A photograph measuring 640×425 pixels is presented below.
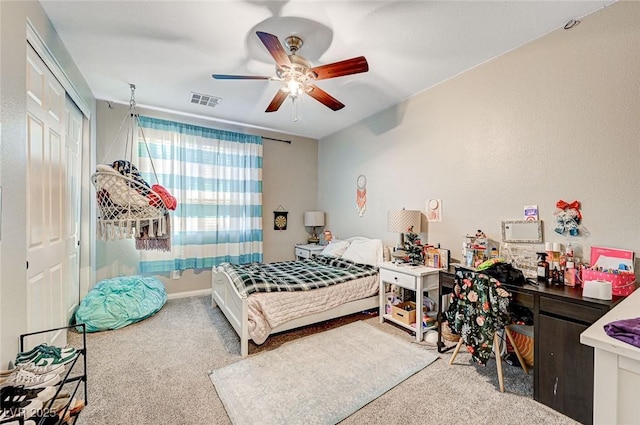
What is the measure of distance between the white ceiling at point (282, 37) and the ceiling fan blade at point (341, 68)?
0.36m

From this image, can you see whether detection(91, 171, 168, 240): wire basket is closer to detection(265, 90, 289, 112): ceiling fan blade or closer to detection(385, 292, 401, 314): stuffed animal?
detection(265, 90, 289, 112): ceiling fan blade

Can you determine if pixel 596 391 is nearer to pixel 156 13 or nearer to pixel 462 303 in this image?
pixel 462 303

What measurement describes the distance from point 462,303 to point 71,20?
3880mm

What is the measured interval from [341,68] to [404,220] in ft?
6.16

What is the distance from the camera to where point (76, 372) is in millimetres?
2244

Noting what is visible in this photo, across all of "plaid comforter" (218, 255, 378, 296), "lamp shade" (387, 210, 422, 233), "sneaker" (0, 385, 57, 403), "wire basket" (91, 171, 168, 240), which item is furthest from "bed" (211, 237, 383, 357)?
"sneaker" (0, 385, 57, 403)

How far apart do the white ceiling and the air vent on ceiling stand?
0.42ft

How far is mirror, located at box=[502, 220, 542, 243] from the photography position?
7.79 feet

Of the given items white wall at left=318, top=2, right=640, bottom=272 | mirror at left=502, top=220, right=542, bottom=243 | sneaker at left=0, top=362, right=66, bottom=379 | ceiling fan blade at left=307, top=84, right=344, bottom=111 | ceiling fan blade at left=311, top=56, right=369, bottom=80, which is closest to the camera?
sneaker at left=0, top=362, right=66, bottom=379

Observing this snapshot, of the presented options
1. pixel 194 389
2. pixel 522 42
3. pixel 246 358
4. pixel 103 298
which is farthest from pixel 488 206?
pixel 103 298

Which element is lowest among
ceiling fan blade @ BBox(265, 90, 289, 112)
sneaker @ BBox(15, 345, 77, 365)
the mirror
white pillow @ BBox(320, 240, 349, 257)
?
sneaker @ BBox(15, 345, 77, 365)

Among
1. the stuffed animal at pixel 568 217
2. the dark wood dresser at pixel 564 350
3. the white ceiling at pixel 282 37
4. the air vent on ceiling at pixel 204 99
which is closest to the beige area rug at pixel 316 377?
the dark wood dresser at pixel 564 350

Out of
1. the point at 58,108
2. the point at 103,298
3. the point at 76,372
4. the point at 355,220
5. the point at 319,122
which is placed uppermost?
the point at 319,122

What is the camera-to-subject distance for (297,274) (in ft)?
10.5
